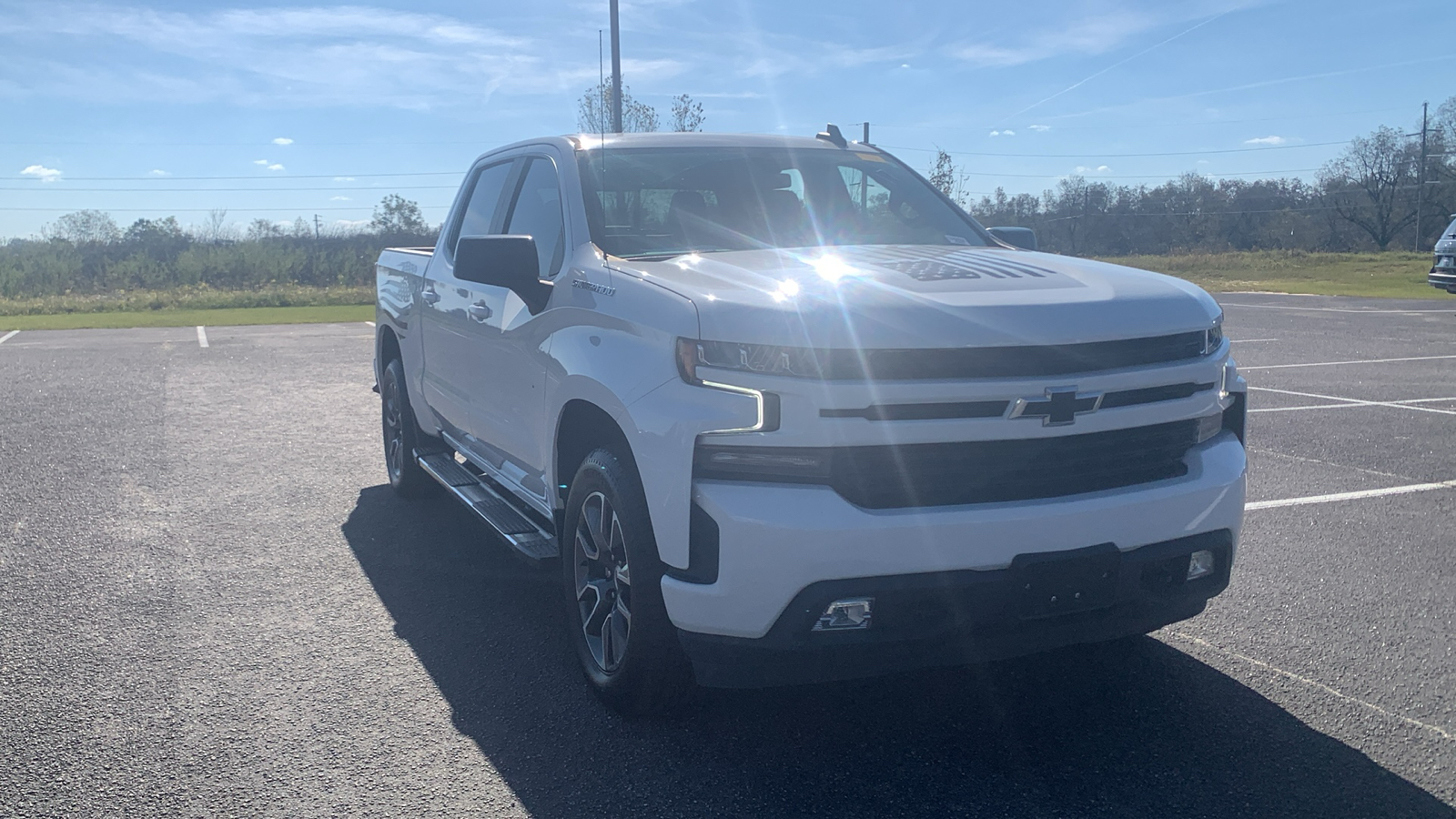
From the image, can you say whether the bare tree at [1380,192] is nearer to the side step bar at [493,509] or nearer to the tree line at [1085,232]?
the tree line at [1085,232]

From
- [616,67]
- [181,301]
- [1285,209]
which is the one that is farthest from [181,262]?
[1285,209]

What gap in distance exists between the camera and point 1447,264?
909 inches

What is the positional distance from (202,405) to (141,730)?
8.04 m

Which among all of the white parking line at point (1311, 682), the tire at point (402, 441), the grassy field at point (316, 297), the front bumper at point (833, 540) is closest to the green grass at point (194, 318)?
the grassy field at point (316, 297)

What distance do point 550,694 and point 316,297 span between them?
35211 mm

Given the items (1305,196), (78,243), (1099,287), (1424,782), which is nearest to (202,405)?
(1099,287)

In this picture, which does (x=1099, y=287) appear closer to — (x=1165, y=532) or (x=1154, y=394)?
(x=1154, y=394)

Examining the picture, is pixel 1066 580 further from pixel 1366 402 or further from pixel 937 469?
pixel 1366 402

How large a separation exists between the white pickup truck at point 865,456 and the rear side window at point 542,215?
0.37 m

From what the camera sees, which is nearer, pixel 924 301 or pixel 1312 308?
pixel 924 301

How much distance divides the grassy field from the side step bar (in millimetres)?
20742

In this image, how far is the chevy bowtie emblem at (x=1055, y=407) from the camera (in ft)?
9.74

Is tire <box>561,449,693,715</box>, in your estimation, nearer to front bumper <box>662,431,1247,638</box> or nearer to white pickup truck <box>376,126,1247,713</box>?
white pickup truck <box>376,126,1247,713</box>

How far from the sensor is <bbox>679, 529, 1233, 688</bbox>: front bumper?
2867 mm
